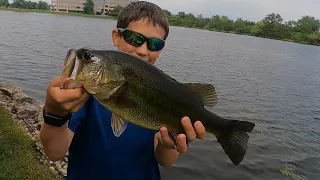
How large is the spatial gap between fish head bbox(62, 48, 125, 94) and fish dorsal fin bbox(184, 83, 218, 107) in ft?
2.39

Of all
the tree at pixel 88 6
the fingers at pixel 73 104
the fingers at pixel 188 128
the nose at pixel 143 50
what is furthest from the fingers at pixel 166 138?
the tree at pixel 88 6

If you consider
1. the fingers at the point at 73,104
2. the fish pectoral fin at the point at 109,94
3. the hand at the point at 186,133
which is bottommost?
the hand at the point at 186,133

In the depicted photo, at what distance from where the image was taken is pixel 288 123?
15.0 meters

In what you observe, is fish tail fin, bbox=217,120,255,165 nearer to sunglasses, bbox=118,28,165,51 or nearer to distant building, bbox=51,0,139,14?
sunglasses, bbox=118,28,165,51

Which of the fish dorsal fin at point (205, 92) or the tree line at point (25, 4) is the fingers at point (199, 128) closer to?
the fish dorsal fin at point (205, 92)

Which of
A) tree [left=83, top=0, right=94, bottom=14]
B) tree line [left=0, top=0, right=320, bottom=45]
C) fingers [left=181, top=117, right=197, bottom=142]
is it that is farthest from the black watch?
tree [left=83, top=0, right=94, bottom=14]

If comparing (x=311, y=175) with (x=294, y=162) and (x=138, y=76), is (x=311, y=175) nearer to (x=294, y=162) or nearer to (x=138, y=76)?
(x=294, y=162)

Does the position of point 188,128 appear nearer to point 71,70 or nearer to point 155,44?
point 71,70

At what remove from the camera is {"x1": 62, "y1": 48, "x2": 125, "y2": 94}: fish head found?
7.03ft

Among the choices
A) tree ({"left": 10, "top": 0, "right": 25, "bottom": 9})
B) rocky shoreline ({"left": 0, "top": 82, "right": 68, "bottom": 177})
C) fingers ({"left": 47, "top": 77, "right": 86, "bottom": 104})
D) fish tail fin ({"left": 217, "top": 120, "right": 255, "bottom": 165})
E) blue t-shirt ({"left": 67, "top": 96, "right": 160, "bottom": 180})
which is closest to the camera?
fingers ({"left": 47, "top": 77, "right": 86, "bottom": 104})

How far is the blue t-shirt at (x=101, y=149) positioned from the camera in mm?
2957

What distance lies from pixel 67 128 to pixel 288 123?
1431 cm

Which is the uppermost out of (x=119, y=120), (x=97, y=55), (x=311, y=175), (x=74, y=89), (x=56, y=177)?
(x=97, y=55)

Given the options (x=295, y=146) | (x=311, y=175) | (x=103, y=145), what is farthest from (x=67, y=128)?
(x=295, y=146)
